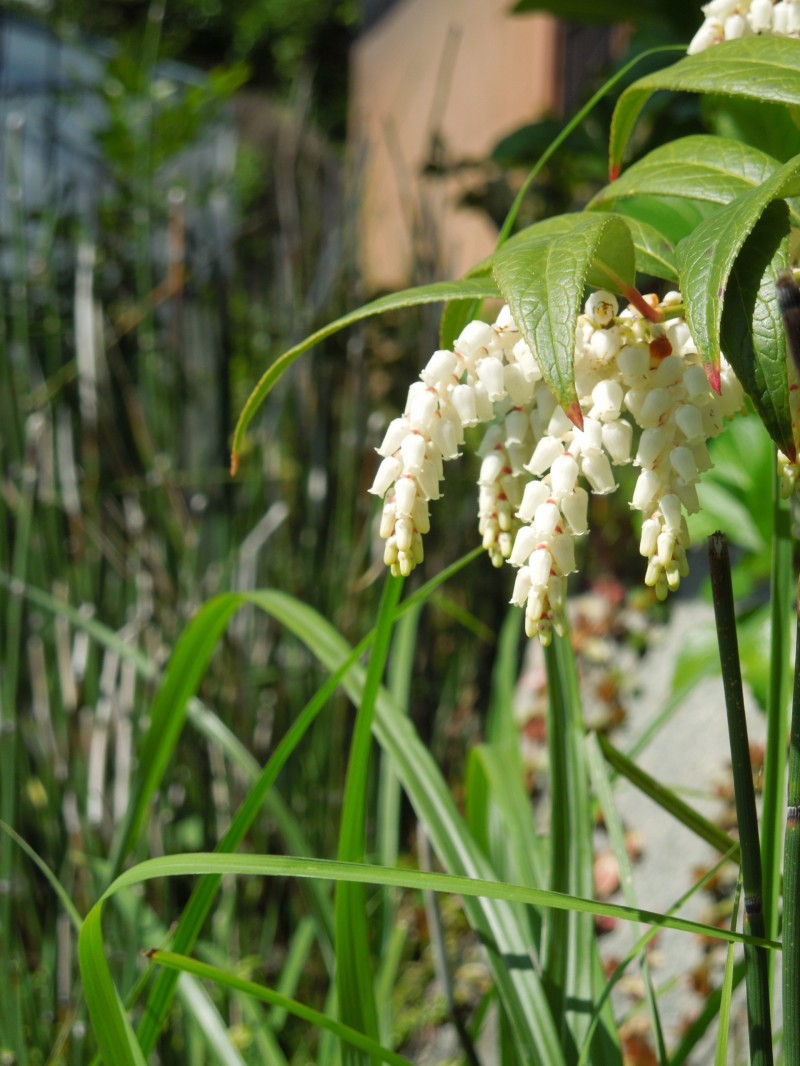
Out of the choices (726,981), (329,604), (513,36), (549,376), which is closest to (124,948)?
(329,604)

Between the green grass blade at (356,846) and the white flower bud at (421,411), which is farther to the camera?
the green grass blade at (356,846)

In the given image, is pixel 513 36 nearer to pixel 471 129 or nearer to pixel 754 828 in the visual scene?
pixel 471 129

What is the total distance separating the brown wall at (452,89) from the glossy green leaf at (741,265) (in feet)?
7.60

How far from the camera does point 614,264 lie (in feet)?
1.31

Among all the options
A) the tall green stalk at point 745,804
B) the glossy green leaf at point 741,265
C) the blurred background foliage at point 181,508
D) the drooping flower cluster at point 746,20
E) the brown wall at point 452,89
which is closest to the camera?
the glossy green leaf at point 741,265

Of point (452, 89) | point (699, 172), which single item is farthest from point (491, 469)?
point (452, 89)

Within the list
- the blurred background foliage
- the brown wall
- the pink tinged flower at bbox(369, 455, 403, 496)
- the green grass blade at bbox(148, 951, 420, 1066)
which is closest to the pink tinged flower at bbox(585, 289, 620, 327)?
the pink tinged flower at bbox(369, 455, 403, 496)

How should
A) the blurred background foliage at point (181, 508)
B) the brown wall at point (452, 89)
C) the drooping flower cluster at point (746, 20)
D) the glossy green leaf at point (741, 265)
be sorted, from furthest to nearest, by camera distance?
the brown wall at point (452, 89) < the blurred background foliage at point (181, 508) < the drooping flower cluster at point (746, 20) < the glossy green leaf at point (741, 265)

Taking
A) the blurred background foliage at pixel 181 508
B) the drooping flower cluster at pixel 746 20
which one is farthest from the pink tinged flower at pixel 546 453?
the blurred background foliage at pixel 181 508

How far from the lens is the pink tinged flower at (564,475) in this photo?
0.40 metres

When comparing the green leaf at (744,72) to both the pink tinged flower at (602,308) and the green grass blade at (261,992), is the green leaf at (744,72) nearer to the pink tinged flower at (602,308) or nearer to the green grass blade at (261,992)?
the pink tinged flower at (602,308)

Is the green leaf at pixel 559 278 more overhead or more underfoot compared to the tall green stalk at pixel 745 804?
more overhead

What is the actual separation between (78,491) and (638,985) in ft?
3.05

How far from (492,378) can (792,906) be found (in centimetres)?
26
